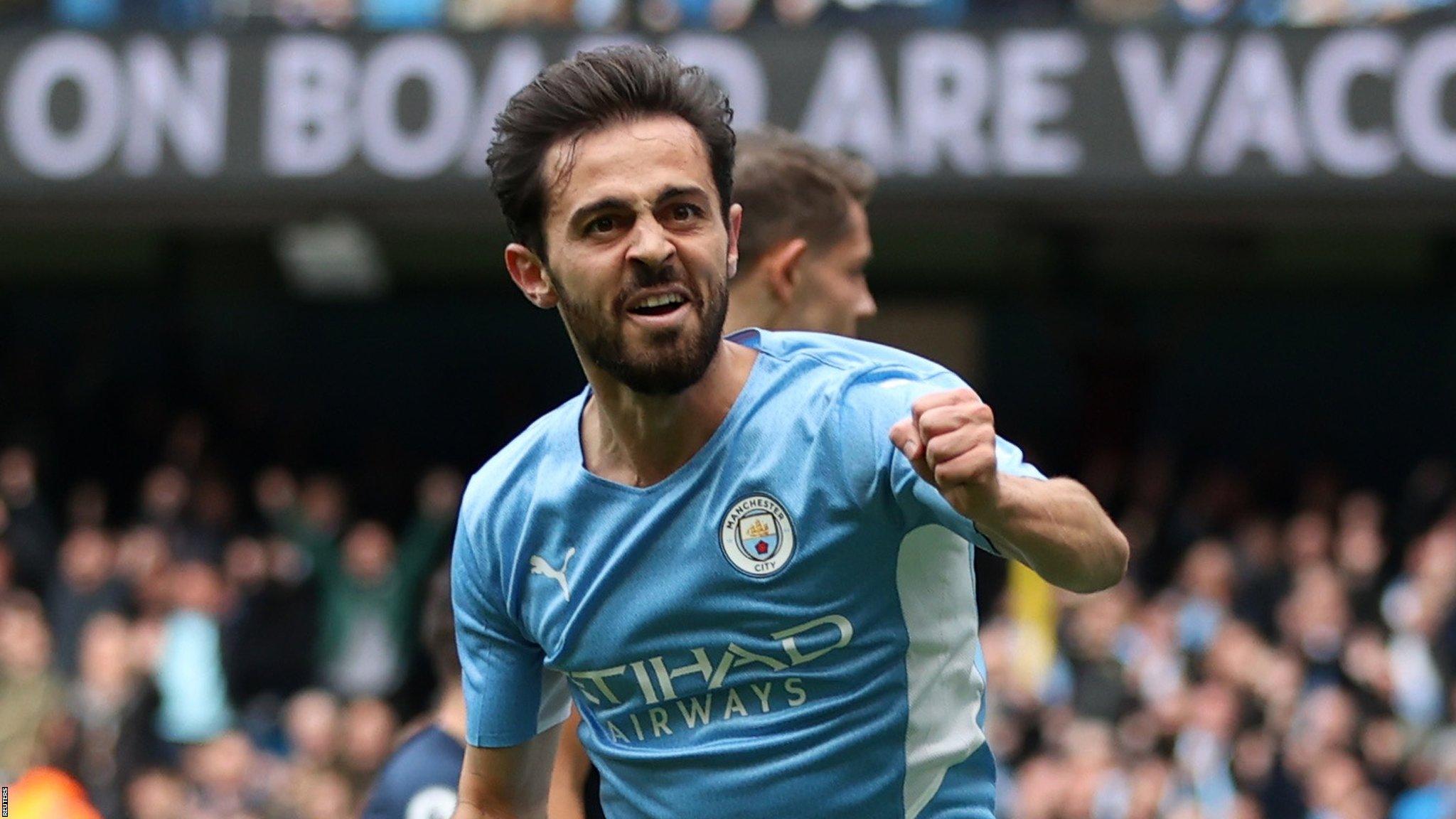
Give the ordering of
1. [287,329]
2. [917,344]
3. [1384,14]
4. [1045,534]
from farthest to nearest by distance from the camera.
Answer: [287,329] < [917,344] < [1384,14] < [1045,534]

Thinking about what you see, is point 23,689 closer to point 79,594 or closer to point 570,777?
point 79,594

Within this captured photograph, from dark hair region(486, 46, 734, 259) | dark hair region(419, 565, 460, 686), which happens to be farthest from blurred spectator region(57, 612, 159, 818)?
dark hair region(486, 46, 734, 259)

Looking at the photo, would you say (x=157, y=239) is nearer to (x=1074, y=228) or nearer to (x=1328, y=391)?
(x=1074, y=228)

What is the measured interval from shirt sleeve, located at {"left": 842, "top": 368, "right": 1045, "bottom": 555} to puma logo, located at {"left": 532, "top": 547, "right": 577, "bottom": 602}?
46 centimetres

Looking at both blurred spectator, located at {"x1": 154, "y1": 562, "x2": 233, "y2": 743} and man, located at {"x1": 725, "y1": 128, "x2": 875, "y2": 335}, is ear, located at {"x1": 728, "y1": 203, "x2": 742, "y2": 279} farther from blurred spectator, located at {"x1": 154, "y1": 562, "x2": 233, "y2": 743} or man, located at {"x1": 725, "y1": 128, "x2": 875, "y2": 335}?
blurred spectator, located at {"x1": 154, "y1": 562, "x2": 233, "y2": 743}

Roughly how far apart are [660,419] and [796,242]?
4.33 feet

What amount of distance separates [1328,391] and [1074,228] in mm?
3386

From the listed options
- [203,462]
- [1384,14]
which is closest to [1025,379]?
[1384,14]

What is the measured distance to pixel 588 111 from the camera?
323cm

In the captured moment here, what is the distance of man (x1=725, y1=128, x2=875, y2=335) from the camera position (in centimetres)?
455

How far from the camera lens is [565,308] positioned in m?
3.29

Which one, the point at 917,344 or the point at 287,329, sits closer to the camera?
the point at 917,344

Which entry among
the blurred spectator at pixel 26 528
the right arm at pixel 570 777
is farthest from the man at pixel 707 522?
the blurred spectator at pixel 26 528

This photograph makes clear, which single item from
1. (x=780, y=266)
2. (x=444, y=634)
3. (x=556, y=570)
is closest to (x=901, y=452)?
(x=556, y=570)
